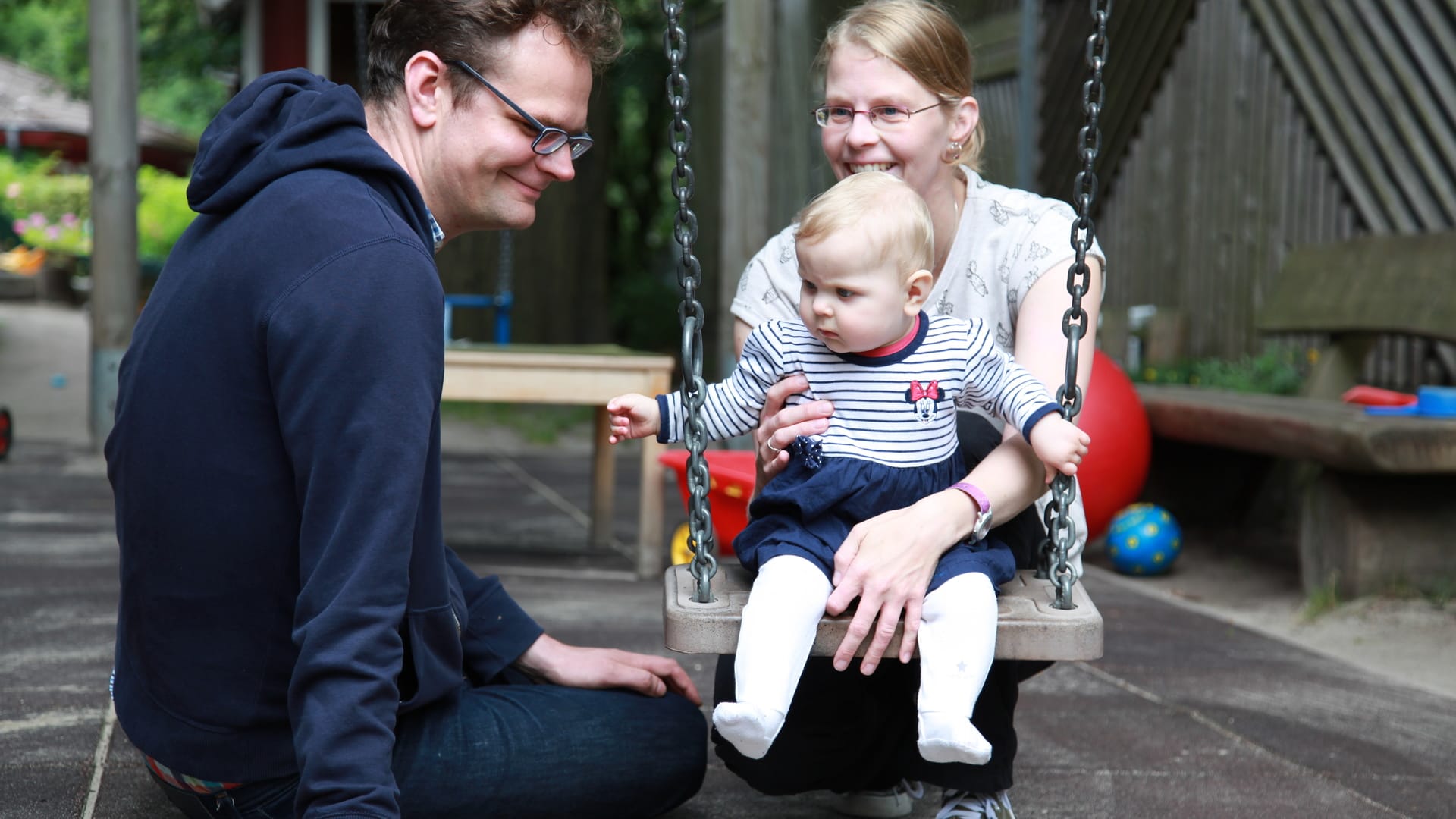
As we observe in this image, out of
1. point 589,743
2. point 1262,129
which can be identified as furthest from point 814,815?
point 1262,129

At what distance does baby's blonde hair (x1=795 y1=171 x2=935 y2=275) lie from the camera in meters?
2.02

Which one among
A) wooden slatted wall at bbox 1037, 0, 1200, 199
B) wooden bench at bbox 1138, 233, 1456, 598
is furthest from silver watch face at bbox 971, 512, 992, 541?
wooden slatted wall at bbox 1037, 0, 1200, 199

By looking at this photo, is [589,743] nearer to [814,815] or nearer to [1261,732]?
[814,815]

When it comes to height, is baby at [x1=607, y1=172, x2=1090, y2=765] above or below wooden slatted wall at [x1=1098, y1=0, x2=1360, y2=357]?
below

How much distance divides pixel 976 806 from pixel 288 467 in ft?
3.93

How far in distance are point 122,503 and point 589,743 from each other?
30.9 inches

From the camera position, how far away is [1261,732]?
3176 millimetres

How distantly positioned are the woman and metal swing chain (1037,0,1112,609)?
7cm

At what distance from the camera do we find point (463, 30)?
1.91 m

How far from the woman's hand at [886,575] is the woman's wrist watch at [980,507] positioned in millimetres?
73

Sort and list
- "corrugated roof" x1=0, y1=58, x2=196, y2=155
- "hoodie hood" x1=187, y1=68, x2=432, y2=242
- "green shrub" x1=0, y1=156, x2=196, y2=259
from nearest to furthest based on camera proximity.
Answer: "hoodie hood" x1=187, y1=68, x2=432, y2=242 < "corrugated roof" x1=0, y1=58, x2=196, y2=155 < "green shrub" x1=0, y1=156, x2=196, y2=259

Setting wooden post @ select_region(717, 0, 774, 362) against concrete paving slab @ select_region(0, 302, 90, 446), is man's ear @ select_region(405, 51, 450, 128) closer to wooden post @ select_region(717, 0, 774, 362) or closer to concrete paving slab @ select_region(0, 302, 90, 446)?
wooden post @ select_region(717, 0, 774, 362)

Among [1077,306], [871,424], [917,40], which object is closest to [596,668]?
[871,424]

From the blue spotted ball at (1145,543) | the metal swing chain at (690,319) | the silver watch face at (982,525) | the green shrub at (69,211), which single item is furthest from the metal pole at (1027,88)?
the green shrub at (69,211)
